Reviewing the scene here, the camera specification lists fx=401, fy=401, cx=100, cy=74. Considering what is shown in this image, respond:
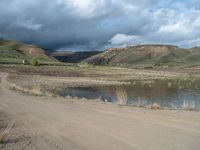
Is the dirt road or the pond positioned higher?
the dirt road

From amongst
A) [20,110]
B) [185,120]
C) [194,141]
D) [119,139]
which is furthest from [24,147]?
[20,110]

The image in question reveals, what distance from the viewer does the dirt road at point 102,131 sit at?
10547 mm

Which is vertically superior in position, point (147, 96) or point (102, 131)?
point (102, 131)

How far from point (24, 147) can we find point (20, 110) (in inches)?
340

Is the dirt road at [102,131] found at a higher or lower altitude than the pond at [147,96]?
higher

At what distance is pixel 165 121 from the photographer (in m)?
15.2

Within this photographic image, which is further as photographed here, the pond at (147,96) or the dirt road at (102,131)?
the pond at (147,96)

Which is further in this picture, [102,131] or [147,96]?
[147,96]

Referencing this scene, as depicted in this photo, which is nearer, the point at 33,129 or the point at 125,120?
the point at 33,129

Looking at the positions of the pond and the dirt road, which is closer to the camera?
the dirt road

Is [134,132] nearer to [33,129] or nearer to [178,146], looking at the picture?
[178,146]

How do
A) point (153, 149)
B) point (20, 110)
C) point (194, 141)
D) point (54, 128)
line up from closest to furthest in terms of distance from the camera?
point (153, 149) < point (194, 141) < point (54, 128) < point (20, 110)

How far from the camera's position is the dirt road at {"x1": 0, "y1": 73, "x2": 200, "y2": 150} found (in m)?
10.5

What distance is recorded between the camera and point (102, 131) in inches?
497
